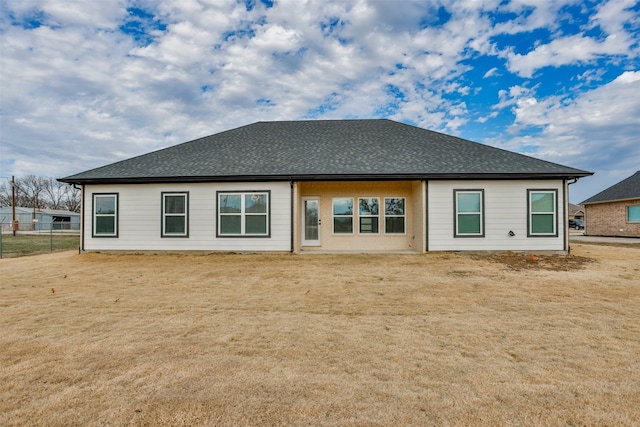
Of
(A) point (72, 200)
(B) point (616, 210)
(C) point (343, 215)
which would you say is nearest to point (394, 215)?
(C) point (343, 215)

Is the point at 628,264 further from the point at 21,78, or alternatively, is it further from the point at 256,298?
the point at 21,78

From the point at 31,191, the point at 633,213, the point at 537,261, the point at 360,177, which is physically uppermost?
the point at 31,191

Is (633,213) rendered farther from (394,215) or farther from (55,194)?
(55,194)

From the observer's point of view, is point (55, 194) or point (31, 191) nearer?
point (31, 191)

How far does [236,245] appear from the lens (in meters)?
11.9

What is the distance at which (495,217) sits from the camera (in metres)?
11.6

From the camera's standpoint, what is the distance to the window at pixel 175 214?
473 inches

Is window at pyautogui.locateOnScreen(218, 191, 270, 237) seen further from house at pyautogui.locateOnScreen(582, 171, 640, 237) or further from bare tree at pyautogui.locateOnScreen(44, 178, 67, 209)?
bare tree at pyautogui.locateOnScreen(44, 178, 67, 209)

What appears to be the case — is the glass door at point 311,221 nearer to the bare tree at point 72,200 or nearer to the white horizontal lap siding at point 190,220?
the white horizontal lap siding at point 190,220

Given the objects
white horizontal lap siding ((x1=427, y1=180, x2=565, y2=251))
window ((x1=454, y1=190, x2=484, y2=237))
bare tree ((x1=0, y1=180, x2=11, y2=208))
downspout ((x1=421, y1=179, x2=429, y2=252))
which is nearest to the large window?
white horizontal lap siding ((x1=427, y1=180, x2=565, y2=251))

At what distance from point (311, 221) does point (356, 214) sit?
189cm

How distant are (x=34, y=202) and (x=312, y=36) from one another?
82.3 m

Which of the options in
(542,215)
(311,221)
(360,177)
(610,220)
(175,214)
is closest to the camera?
(360,177)

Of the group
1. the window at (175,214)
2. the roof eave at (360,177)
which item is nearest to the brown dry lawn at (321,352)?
the window at (175,214)
